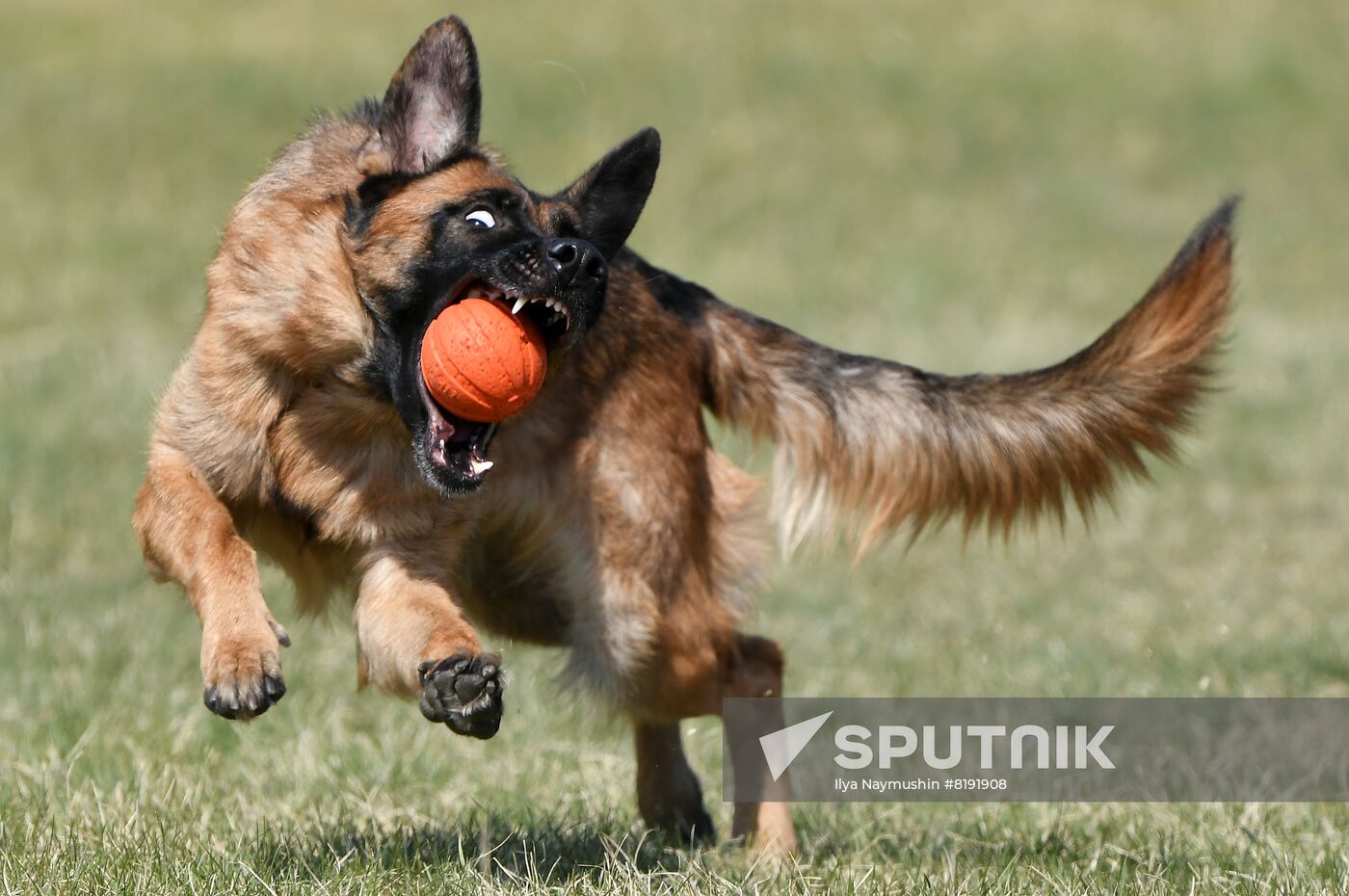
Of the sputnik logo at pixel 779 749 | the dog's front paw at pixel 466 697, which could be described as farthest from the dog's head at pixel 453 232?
the sputnik logo at pixel 779 749

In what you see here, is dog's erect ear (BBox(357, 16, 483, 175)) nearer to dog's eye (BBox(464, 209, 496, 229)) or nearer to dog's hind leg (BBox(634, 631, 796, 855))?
dog's eye (BBox(464, 209, 496, 229))

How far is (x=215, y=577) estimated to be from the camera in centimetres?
458

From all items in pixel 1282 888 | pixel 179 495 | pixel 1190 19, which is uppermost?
pixel 1190 19

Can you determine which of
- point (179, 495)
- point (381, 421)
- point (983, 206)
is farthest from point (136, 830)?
point (983, 206)

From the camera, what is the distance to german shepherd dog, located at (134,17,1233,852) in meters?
4.71

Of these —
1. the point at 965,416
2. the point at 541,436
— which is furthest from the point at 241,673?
the point at 965,416

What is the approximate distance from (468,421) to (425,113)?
1.01 m

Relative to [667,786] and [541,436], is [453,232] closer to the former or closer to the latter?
[541,436]

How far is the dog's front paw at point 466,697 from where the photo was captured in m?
4.26

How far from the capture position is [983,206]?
22.0m

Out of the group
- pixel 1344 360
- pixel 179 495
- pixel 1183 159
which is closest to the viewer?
pixel 179 495

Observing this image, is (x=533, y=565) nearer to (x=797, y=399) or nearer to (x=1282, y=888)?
(x=797, y=399)

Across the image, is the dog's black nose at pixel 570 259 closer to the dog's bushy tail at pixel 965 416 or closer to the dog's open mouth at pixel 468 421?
the dog's open mouth at pixel 468 421

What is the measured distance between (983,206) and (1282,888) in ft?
60.0
